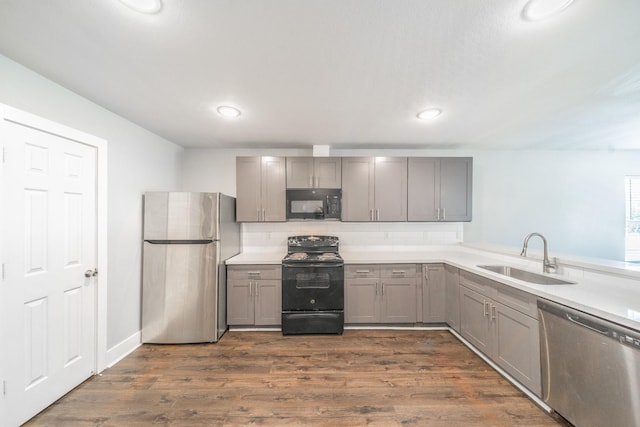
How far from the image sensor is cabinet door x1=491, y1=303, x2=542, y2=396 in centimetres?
183

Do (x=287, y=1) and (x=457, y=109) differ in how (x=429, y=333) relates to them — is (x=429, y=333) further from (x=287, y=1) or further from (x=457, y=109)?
(x=287, y=1)

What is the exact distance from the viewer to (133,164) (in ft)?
8.80

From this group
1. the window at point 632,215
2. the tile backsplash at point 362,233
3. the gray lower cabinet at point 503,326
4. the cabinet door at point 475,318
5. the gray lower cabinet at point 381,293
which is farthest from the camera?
the window at point 632,215

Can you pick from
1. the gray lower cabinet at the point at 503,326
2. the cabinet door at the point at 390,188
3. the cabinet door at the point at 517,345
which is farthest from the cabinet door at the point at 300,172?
the cabinet door at the point at 517,345

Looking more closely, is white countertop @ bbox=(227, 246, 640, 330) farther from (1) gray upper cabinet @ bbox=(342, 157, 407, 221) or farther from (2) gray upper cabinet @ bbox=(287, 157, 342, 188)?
(2) gray upper cabinet @ bbox=(287, 157, 342, 188)

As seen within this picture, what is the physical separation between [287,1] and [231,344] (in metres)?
3.06

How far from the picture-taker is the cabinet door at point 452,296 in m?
2.84

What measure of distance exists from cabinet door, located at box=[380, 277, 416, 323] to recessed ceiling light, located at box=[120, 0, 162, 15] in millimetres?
3091

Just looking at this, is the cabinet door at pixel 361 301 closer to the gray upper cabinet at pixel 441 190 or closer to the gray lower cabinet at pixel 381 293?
the gray lower cabinet at pixel 381 293

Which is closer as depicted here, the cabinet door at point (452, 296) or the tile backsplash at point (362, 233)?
the cabinet door at point (452, 296)

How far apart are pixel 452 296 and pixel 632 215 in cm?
356

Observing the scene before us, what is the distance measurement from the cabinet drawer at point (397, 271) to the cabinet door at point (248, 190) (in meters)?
1.81

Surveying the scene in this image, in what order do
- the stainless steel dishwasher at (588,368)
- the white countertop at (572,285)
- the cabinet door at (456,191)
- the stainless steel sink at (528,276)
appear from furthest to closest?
1. the cabinet door at (456,191)
2. the stainless steel sink at (528,276)
3. the white countertop at (572,285)
4. the stainless steel dishwasher at (588,368)

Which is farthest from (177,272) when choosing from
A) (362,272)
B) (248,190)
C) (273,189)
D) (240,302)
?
(362,272)
